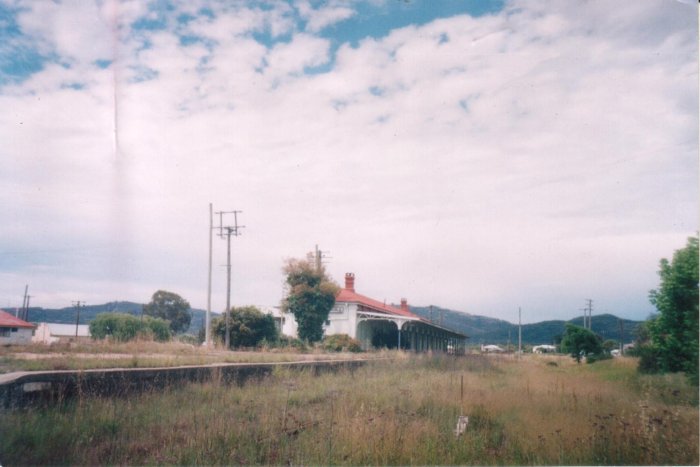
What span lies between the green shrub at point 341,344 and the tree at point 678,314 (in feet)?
58.9

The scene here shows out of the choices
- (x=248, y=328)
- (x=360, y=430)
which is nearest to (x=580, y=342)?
(x=248, y=328)

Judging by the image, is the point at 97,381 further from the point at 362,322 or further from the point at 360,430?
the point at 362,322

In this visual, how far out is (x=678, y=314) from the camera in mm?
6121

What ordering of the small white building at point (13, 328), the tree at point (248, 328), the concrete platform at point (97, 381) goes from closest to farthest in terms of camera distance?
the concrete platform at point (97, 381) < the tree at point (248, 328) < the small white building at point (13, 328)

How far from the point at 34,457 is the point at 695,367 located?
7.51 meters

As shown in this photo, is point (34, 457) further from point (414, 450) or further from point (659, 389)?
point (659, 389)

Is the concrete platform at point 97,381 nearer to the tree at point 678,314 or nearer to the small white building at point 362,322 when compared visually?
the tree at point 678,314

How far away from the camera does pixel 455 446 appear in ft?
15.7

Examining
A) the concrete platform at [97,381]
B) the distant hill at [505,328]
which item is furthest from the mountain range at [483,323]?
the concrete platform at [97,381]

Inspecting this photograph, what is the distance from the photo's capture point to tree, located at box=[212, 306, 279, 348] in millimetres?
25469

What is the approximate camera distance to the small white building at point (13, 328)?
28.2m

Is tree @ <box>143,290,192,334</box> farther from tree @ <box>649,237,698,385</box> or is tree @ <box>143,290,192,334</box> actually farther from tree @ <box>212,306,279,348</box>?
tree @ <box>649,237,698,385</box>

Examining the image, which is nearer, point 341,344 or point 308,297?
point 341,344

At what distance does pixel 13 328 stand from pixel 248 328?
21.1m
